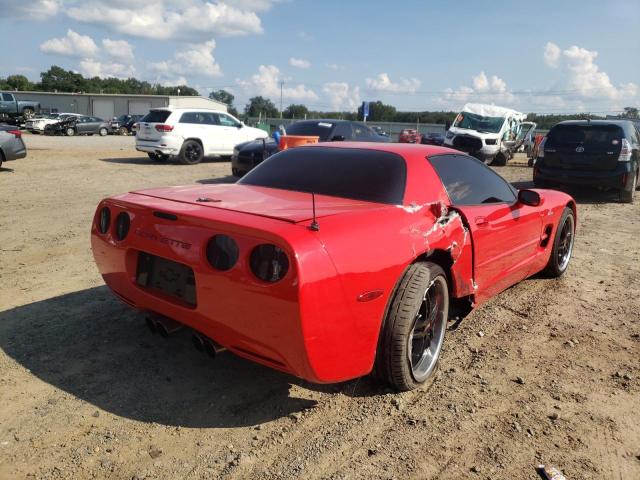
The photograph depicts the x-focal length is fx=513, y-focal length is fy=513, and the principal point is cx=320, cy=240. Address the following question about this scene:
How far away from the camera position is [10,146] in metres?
12.0

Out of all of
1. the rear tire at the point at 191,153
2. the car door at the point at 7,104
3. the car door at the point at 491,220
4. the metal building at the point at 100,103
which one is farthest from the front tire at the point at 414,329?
the metal building at the point at 100,103

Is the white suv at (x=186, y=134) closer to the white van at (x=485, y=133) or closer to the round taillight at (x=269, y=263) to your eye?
the white van at (x=485, y=133)

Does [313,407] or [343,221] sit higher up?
[343,221]

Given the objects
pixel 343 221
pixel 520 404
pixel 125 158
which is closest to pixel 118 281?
pixel 343 221

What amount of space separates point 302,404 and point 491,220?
1812mm

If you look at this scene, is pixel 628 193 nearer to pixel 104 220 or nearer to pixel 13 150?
pixel 104 220

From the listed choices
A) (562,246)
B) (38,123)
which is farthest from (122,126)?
(562,246)

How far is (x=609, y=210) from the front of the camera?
A: 923cm

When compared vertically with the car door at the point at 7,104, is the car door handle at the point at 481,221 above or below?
below

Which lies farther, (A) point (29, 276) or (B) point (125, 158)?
(B) point (125, 158)

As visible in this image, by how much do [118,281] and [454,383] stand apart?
2.07m

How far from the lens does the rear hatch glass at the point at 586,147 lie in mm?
9586

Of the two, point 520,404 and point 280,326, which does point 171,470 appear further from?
point 520,404

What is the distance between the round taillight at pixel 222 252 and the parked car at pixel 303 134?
26.7ft
